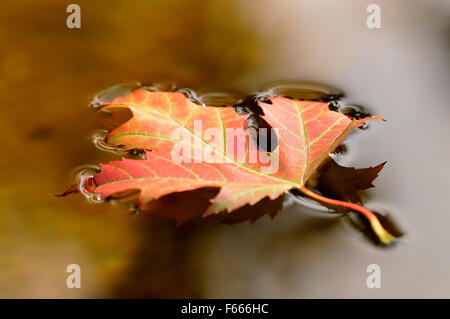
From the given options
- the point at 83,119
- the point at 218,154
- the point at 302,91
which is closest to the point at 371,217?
the point at 218,154

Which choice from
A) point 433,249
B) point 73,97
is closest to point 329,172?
point 433,249

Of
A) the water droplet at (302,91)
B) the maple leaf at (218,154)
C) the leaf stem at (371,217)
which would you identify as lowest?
the leaf stem at (371,217)

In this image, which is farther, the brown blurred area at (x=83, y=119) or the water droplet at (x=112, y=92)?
the water droplet at (x=112, y=92)

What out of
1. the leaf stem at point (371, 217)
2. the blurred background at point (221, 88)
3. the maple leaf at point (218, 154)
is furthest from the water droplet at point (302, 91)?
the leaf stem at point (371, 217)

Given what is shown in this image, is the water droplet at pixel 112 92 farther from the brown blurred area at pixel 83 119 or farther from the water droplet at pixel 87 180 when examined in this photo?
the water droplet at pixel 87 180

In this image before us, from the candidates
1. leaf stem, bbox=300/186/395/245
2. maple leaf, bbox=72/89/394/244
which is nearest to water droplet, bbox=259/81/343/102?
maple leaf, bbox=72/89/394/244

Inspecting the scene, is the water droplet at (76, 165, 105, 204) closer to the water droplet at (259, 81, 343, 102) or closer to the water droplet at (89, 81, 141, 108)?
the water droplet at (89, 81, 141, 108)
